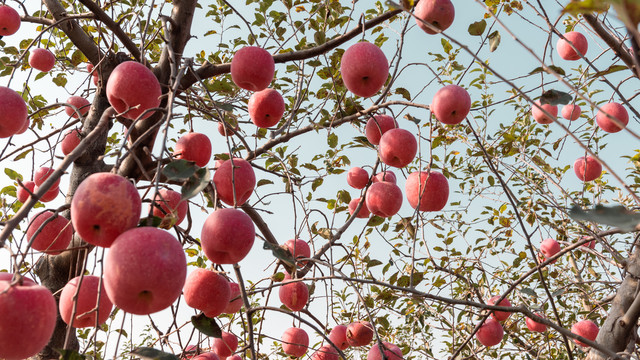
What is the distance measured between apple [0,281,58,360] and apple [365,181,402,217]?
149cm

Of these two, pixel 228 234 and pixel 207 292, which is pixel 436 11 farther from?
pixel 207 292

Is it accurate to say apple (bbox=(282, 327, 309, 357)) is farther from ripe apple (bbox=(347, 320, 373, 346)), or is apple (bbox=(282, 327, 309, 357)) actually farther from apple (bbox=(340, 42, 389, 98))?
apple (bbox=(340, 42, 389, 98))

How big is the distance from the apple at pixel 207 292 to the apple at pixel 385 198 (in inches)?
33.9

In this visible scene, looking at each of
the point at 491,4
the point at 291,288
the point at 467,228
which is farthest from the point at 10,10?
the point at 467,228

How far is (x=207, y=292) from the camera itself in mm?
1554

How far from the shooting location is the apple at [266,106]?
6.67 feet

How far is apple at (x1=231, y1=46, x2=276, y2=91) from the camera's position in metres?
1.77

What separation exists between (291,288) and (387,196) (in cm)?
68

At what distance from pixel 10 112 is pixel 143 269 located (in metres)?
1.09

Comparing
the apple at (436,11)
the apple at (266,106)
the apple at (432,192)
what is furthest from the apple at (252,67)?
the apple at (432,192)

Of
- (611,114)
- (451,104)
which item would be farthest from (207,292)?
(611,114)

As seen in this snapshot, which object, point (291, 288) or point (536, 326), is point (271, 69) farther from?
point (536, 326)

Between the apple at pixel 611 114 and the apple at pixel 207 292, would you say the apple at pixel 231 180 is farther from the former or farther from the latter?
the apple at pixel 611 114

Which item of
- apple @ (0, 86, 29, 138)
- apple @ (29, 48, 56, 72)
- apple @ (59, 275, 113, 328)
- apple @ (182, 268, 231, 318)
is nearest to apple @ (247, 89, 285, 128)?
apple @ (182, 268, 231, 318)
